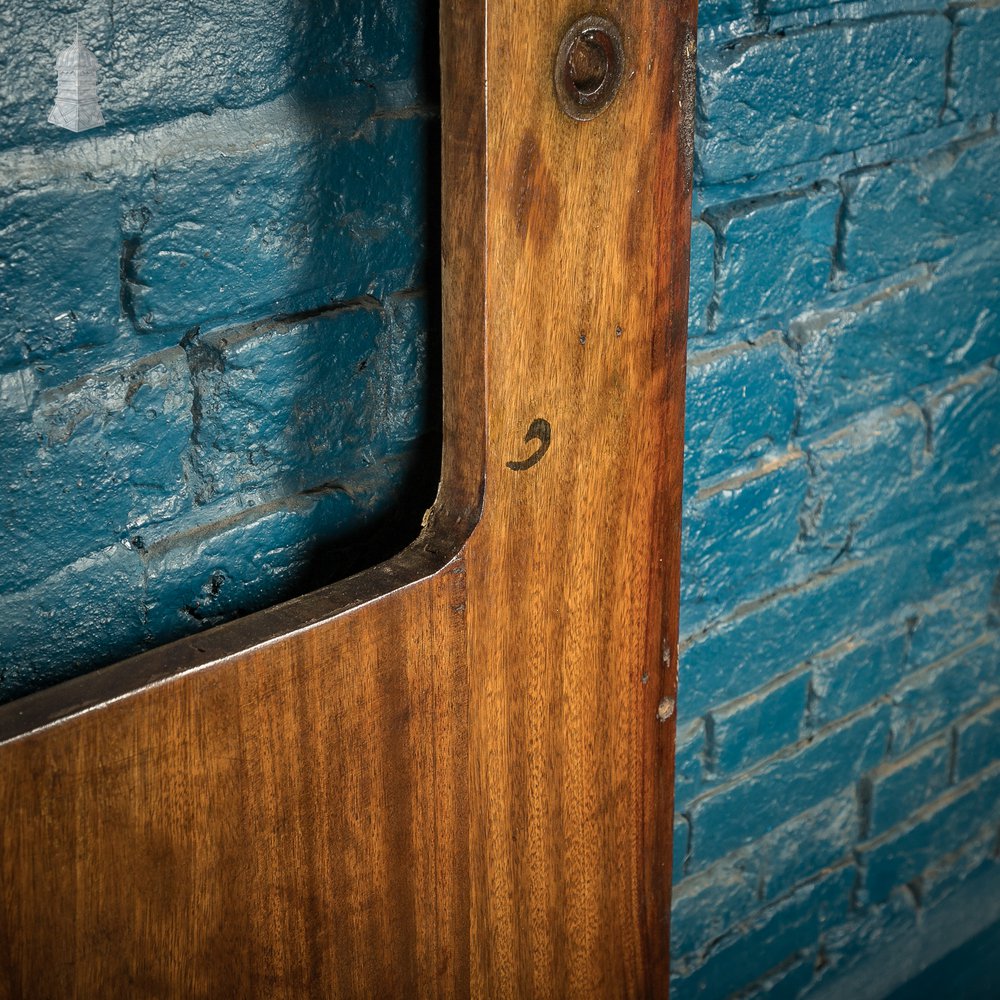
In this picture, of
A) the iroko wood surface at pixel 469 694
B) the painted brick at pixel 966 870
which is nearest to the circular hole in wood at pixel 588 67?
the iroko wood surface at pixel 469 694

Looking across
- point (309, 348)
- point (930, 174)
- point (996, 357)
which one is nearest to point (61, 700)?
point (309, 348)

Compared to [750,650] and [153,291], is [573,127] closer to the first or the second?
[153,291]

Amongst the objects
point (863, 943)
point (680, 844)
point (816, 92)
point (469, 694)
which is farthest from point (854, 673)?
point (469, 694)

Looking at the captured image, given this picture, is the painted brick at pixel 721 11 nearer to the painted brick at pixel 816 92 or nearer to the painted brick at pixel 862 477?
the painted brick at pixel 816 92

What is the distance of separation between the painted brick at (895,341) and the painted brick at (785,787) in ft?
1.15

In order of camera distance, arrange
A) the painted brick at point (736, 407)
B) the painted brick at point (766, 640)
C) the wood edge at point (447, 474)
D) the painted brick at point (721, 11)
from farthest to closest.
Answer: the painted brick at point (766, 640) → the painted brick at point (736, 407) → the painted brick at point (721, 11) → the wood edge at point (447, 474)

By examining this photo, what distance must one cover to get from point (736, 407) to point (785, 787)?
0.43 m

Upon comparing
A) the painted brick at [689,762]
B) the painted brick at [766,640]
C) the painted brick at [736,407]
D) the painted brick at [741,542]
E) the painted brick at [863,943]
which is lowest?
the painted brick at [863,943]

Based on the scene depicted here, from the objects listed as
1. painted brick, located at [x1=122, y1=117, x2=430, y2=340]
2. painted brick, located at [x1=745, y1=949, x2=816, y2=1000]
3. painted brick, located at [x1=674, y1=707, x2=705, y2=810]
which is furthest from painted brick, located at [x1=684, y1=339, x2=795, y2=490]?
painted brick, located at [x1=745, y1=949, x2=816, y2=1000]

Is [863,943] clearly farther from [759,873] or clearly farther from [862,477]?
[862,477]

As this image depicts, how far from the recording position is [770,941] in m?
1.30

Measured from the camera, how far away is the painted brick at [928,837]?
140 cm

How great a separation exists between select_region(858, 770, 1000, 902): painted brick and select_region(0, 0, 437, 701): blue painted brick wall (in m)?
0.88

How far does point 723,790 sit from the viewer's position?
3.90ft
